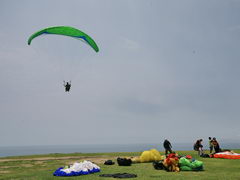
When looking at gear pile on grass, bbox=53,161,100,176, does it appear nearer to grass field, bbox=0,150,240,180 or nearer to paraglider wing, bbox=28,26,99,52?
grass field, bbox=0,150,240,180

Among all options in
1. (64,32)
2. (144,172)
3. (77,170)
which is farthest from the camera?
(64,32)

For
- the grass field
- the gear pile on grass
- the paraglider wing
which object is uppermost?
the paraglider wing

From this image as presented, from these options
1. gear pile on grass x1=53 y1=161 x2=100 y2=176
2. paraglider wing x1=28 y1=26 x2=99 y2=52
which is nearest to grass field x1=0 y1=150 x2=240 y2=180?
gear pile on grass x1=53 y1=161 x2=100 y2=176

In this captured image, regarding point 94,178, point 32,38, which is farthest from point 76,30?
point 94,178

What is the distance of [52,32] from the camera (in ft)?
81.9

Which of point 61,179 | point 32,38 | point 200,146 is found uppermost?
point 32,38

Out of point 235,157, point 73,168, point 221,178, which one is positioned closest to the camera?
point 221,178

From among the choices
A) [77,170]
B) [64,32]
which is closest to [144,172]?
[77,170]

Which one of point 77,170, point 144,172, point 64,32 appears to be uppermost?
point 64,32

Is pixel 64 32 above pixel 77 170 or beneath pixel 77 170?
above

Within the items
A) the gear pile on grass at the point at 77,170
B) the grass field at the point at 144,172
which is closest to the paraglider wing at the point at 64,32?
the grass field at the point at 144,172

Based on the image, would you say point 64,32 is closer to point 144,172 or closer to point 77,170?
point 77,170

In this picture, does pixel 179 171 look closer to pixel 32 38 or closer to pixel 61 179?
pixel 61 179

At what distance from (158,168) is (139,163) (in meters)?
5.29
